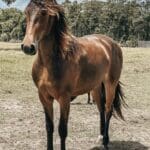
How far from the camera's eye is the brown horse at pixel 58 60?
5.07 meters

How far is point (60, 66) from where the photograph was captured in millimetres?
5527

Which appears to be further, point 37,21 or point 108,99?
point 108,99

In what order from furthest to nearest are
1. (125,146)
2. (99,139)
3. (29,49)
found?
(99,139) → (125,146) → (29,49)

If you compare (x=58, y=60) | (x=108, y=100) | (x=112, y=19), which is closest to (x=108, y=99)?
(x=108, y=100)

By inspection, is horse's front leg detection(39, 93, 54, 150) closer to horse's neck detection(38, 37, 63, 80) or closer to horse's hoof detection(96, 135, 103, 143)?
horse's neck detection(38, 37, 63, 80)

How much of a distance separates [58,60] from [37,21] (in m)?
0.71

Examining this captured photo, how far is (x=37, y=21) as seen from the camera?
5.04 metres

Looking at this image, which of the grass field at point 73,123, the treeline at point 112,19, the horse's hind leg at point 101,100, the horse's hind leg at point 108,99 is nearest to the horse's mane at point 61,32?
the horse's hind leg at point 108,99

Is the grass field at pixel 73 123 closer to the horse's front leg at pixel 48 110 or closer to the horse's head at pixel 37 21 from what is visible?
the horse's front leg at pixel 48 110

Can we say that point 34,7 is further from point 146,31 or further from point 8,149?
point 146,31

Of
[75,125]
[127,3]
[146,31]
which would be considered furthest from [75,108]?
[127,3]

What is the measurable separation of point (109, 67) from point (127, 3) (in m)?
75.0

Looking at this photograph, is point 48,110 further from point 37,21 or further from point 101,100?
point 101,100

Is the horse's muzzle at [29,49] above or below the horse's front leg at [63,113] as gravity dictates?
above
